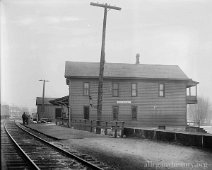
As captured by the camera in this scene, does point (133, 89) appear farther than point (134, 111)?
Yes

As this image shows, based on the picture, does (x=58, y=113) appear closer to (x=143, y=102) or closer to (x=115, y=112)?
(x=115, y=112)

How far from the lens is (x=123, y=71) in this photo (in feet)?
117

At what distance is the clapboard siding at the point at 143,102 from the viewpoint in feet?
108

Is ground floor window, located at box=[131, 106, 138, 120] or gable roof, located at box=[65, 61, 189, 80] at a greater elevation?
gable roof, located at box=[65, 61, 189, 80]

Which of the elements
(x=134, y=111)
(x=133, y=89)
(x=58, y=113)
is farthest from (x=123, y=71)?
(x=58, y=113)

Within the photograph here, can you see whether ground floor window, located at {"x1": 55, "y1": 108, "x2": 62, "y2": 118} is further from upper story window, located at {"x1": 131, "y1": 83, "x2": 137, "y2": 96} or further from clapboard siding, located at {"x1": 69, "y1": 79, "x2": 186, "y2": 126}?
upper story window, located at {"x1": 131, "y1": 83, "x2": 137, "y2": 96}

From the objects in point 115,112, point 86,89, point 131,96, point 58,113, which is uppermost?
point 86,89

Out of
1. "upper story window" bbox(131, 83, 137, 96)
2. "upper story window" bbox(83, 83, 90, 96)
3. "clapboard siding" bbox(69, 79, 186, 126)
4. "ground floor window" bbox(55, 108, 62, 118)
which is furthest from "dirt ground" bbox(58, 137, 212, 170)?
"ground floor window" bbox(55, 108, 62, 118)

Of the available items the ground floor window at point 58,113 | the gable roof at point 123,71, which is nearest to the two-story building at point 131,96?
the gable roof at point 123,71

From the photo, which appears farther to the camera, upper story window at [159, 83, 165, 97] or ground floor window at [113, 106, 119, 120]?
upper story window at [159, 83, 165, 97]

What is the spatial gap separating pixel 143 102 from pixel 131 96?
1.44 meters

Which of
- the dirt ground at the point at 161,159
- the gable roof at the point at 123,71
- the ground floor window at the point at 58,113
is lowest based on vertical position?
the dirt ground at the point at 161,159

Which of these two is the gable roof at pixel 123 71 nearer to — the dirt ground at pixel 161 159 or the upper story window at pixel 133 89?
the upper story window at pixel 133 89

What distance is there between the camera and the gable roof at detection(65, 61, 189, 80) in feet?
111
